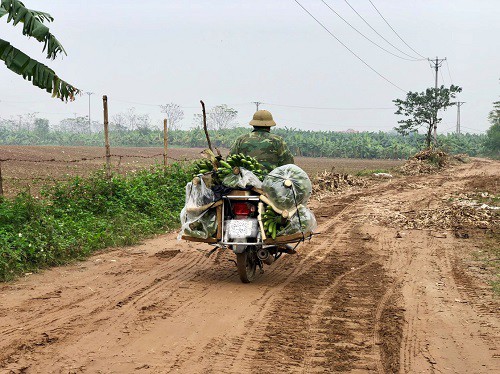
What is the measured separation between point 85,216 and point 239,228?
542 centimetres

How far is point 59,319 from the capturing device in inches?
264

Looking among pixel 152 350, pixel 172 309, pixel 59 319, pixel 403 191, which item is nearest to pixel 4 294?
pixel 59 319

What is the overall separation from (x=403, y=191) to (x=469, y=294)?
13.9 metres

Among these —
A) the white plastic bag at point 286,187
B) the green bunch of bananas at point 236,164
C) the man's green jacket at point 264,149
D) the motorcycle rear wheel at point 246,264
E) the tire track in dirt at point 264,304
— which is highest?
the man's green jacket at point 264,149

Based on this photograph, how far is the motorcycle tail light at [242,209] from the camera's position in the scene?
338 inches

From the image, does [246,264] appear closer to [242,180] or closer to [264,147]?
[242,180]

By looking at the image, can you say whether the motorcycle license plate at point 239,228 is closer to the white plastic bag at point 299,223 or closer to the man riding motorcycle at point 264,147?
the white plastic bag at point 299,223

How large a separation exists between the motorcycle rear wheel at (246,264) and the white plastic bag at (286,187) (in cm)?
86

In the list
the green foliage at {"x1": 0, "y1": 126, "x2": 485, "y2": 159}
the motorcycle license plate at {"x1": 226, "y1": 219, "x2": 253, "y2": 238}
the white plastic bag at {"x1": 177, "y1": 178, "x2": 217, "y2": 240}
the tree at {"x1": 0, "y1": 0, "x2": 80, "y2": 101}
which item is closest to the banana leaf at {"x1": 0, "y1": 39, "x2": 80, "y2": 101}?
the tree at {"x1": 0, "y1": 0, "x2": 80, "y2": 101}

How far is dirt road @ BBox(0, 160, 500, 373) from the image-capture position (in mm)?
5602

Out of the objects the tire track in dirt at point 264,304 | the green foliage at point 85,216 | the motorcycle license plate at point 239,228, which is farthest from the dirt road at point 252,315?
the motorcycle license plate at point 239,228

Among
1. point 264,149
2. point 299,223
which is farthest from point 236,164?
point 299,223

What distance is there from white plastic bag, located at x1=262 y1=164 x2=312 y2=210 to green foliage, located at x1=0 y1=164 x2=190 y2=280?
3.68 m

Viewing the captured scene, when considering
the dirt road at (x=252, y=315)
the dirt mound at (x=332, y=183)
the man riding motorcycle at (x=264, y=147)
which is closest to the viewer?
the dirt road at (x=252, y=315)
